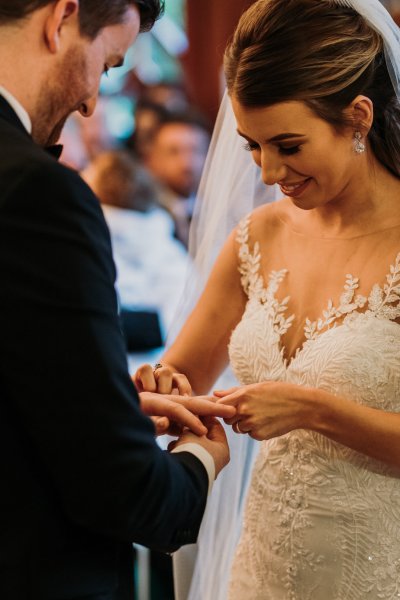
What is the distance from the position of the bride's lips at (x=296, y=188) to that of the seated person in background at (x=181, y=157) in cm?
364

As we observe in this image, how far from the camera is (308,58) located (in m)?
2.12

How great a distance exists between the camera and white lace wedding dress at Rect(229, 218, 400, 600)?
7.01 feet

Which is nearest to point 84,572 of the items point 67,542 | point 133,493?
point 67,542

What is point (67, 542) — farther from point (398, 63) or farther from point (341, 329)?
point (398, 63)

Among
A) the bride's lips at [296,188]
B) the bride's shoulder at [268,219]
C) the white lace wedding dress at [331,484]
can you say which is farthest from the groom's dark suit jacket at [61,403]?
the bride's shoulder at [268,219]

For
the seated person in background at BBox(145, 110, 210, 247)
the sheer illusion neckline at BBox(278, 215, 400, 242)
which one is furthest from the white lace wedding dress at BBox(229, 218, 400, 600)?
the seated person in background at BBox(145, 110, 210, 247)

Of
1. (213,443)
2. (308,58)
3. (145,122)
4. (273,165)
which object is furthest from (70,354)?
(145,122)

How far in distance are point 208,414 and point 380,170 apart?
74cm

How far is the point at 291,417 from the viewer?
204 cm

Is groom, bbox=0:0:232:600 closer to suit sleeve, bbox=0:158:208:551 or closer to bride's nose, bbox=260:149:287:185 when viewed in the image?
suit sleeve, bbox=0:158:208:551

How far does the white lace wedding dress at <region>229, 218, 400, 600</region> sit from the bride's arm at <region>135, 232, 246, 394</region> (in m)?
0.17

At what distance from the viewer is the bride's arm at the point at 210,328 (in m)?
2.45

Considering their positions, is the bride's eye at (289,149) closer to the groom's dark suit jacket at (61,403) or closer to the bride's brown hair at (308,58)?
the bride's brown hair at (308,58)

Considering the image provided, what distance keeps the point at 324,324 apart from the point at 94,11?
95 cm
